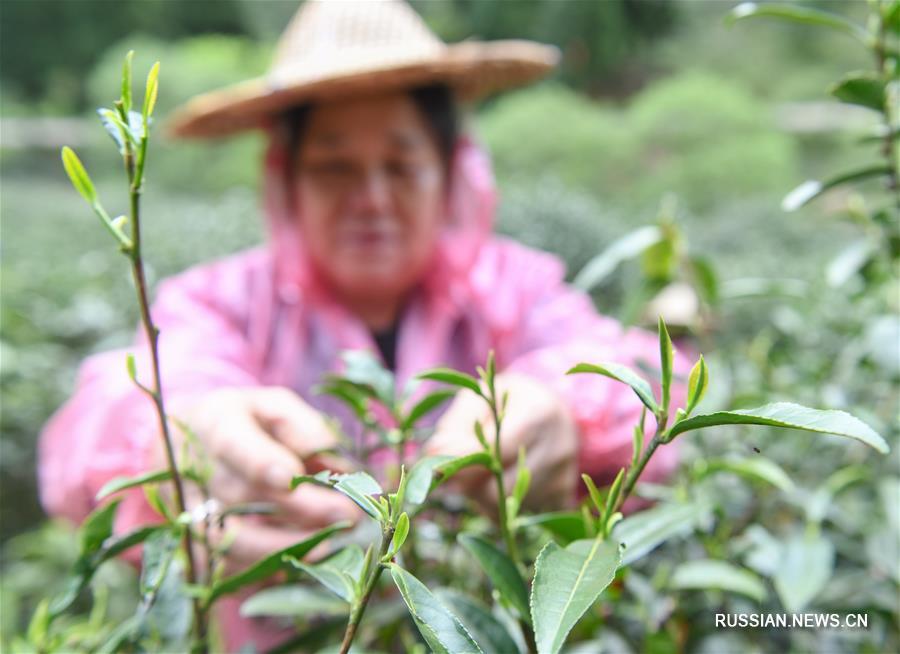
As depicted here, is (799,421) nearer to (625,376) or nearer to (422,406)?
(625,376)

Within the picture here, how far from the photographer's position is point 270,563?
0.26m

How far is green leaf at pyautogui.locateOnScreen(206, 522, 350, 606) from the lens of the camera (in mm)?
246

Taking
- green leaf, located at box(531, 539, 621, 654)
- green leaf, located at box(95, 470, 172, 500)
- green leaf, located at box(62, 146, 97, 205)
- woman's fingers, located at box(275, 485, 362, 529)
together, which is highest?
green leaf, located at box(62, 146, 97, 205)

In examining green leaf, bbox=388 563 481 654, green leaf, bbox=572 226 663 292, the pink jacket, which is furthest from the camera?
the pink jacket

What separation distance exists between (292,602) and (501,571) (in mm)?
140

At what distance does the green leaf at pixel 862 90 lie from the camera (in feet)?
1.07

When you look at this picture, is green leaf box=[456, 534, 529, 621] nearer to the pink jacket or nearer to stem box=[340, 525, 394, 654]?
stem box=[340, 525, 394, 654]

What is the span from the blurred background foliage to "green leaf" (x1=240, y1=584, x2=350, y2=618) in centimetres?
14

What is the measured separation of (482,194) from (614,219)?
1.72m

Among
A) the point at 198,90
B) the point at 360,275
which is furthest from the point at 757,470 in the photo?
the point at 198,90

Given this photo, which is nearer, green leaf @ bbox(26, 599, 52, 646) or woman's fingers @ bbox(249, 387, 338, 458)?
green leaf @ bbox(26, 599, 52, 646)

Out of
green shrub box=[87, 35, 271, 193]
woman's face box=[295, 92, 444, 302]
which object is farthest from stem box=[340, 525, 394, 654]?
green shrub box=[87, 35, 271, 193]

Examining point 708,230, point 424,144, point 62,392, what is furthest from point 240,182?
point 424,144

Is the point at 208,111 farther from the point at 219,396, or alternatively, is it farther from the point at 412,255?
the point at 219,396
